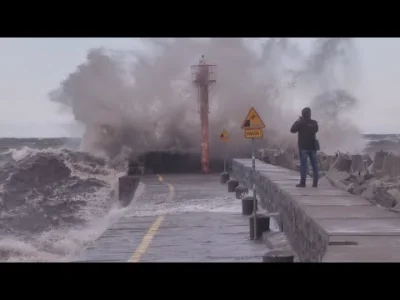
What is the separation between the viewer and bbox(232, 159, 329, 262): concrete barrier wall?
805 centimetres

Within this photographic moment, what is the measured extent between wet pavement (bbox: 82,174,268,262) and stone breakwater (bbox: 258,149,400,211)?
2.50 m

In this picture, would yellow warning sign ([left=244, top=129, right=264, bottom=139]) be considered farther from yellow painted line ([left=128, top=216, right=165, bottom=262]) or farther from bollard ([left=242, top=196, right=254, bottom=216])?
bollard ([left=242, top=196, right=254, bottom=216])

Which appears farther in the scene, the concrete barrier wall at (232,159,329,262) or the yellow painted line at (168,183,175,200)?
the yellow painted line at (168,183,175,200)

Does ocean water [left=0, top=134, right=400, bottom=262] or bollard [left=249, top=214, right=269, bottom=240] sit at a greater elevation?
bollard [left=249, top=214, right=269, bottom=240]

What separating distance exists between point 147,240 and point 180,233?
1018mm

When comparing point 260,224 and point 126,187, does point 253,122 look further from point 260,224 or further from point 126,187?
point 126,187

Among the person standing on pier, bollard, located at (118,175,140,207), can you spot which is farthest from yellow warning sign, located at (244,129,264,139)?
bollard, located at (118,175,140,207)

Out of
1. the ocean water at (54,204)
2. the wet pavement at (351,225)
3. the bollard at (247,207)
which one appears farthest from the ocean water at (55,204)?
the wet pavement at (351,225)

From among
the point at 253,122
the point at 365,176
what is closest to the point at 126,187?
the point at 365,176
